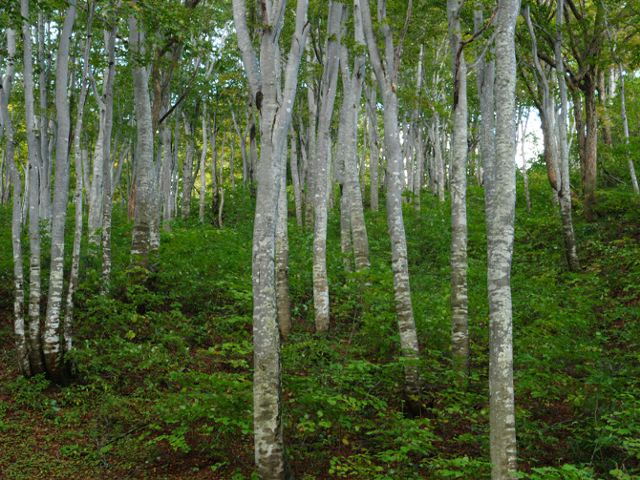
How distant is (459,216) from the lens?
847 cm

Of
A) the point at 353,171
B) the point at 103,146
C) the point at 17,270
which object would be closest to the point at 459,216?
the point at 353,171

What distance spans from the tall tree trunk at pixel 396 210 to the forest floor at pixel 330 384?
32 cm

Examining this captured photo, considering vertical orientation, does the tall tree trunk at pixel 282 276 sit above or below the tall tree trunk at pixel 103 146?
below

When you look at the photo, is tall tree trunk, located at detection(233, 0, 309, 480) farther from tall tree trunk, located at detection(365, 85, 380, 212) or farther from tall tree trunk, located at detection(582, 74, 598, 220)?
tall tree trunk, located at detection(582, 74, 598, 220)

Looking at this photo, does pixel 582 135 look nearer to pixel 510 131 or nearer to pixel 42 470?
pixel 510 131

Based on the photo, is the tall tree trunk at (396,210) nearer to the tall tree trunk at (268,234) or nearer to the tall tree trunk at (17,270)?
the tall tree trunk at (268,234)

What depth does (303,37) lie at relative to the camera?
593 centimetres

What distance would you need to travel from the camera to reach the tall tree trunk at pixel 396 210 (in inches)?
293

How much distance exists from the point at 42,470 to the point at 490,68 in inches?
378

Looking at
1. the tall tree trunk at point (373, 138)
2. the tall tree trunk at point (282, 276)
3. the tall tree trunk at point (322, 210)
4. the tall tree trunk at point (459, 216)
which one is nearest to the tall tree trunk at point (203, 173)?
the tall tree trunk at point (373, 138)

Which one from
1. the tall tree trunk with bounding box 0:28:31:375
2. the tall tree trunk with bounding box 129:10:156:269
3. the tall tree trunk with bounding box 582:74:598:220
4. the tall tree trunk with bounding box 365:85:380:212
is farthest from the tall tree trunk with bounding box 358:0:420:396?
the tall tree trunk with bounding box 582:74:598:220

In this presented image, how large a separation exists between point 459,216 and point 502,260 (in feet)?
12.8

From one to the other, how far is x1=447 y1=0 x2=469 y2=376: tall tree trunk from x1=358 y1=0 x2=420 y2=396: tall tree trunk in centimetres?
96

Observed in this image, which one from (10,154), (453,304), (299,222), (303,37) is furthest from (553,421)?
(299,222)
